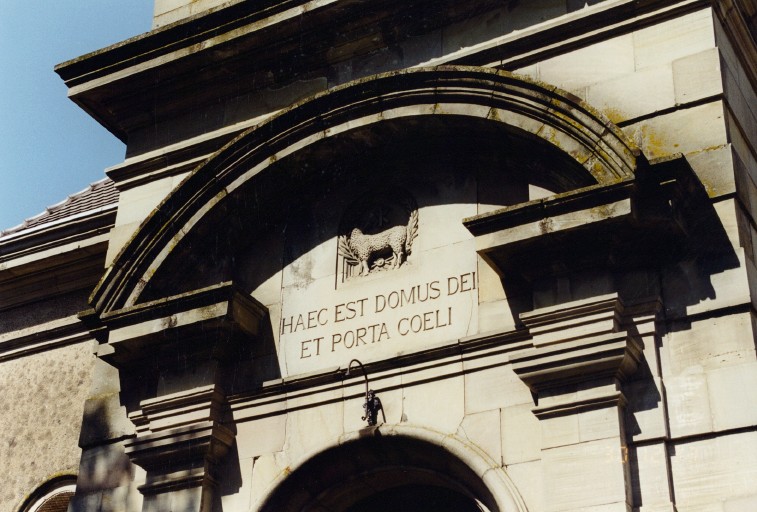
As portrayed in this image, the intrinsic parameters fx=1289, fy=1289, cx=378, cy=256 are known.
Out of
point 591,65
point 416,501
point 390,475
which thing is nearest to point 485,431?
point 390,475

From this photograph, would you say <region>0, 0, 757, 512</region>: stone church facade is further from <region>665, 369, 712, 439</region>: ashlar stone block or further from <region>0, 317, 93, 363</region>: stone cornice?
<region>0, 317, 93, 363</region>: stone cornice

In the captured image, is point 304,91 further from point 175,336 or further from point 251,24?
point 175,336

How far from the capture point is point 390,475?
31.5 ft

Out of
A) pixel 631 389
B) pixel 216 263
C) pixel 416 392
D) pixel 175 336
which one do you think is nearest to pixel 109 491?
pixel 175 336

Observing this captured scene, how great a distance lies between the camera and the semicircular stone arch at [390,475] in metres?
8.95

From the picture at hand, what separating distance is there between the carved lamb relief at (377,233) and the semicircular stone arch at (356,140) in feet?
1.49

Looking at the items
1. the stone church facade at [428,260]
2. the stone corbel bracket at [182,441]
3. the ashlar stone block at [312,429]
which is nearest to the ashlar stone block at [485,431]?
the stone church facade at [428,260]

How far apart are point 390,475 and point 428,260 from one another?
5.36ft

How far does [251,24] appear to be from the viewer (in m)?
11.0

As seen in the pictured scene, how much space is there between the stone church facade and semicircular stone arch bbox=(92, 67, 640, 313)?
22mm

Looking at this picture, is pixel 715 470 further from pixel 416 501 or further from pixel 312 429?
Result: pixel 312 429

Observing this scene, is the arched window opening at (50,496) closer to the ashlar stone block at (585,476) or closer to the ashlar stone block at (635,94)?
the ashlar stone block at (585,476)

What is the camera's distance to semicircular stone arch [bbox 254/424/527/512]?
895 cm

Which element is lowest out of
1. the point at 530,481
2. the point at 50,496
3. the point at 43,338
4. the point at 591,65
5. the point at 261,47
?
the point at 530,481
